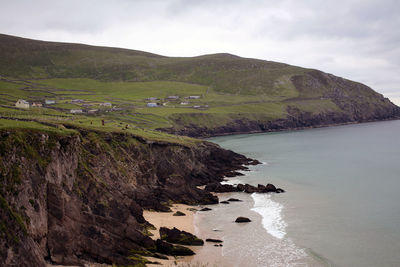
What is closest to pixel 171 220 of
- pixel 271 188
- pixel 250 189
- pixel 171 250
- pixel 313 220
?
pixel 171 250

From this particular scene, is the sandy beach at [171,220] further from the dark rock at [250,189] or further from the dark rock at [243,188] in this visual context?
the dark rock at [250,189]

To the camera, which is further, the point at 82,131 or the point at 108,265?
the point at 82,131

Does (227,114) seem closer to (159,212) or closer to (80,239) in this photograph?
(159,212)

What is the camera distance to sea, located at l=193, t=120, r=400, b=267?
36.2 metres

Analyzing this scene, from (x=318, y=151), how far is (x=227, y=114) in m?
82.3

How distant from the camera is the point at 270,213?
51.1 m

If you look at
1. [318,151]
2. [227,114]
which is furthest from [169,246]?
[227,114]

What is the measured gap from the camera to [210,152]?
9388cm

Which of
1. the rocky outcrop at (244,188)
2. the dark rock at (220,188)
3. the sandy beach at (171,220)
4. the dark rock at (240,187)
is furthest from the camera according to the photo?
the dark rock at (240,187)

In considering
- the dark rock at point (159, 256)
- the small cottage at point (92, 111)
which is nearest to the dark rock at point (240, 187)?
the dark rock at point (159, 256)

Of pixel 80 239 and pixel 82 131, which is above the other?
pixel 82 131

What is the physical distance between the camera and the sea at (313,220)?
36250 mm

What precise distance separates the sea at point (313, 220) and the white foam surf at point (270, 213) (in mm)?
109

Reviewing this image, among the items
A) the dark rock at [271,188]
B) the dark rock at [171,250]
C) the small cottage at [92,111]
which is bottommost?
the dark rock at [171,250]
